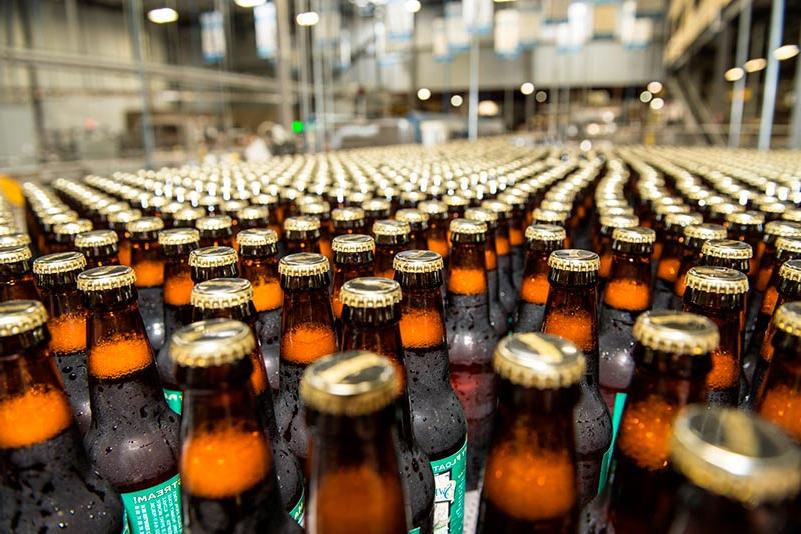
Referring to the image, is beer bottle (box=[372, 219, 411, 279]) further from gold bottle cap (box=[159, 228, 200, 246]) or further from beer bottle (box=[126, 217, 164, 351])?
beer bottle (box=[126, 217, 164, 351])

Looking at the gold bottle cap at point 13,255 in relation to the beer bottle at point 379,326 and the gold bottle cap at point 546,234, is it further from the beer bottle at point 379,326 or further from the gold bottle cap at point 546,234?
the gold bottle cap at point 546,234

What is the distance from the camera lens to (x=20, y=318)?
79cm

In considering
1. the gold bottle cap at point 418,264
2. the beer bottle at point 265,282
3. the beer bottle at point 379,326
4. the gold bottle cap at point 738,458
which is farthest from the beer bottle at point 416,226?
the gold bottle cap at point 738,458

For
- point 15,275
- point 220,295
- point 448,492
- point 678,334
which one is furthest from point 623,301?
point 15,275

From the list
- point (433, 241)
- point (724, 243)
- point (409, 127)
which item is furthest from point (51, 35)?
point (724, 243)

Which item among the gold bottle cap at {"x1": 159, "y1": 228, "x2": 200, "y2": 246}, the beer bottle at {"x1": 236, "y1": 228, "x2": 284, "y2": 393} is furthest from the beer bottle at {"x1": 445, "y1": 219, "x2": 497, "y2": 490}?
the gold bottle cap at {"x1": 159, "y1": 228, "x2": 200, "y2": 246}

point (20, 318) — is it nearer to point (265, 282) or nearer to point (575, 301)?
point (265, 282)

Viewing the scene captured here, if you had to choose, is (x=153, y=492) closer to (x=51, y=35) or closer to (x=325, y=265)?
(x=325, y=265)

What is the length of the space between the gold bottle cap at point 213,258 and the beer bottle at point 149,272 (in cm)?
44

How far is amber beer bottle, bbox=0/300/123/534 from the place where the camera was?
0.81 m

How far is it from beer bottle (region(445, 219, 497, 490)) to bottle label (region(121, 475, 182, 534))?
74 centimetres

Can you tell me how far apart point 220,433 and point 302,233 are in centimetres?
91

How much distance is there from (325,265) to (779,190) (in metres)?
2.22

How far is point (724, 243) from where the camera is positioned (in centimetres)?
132
